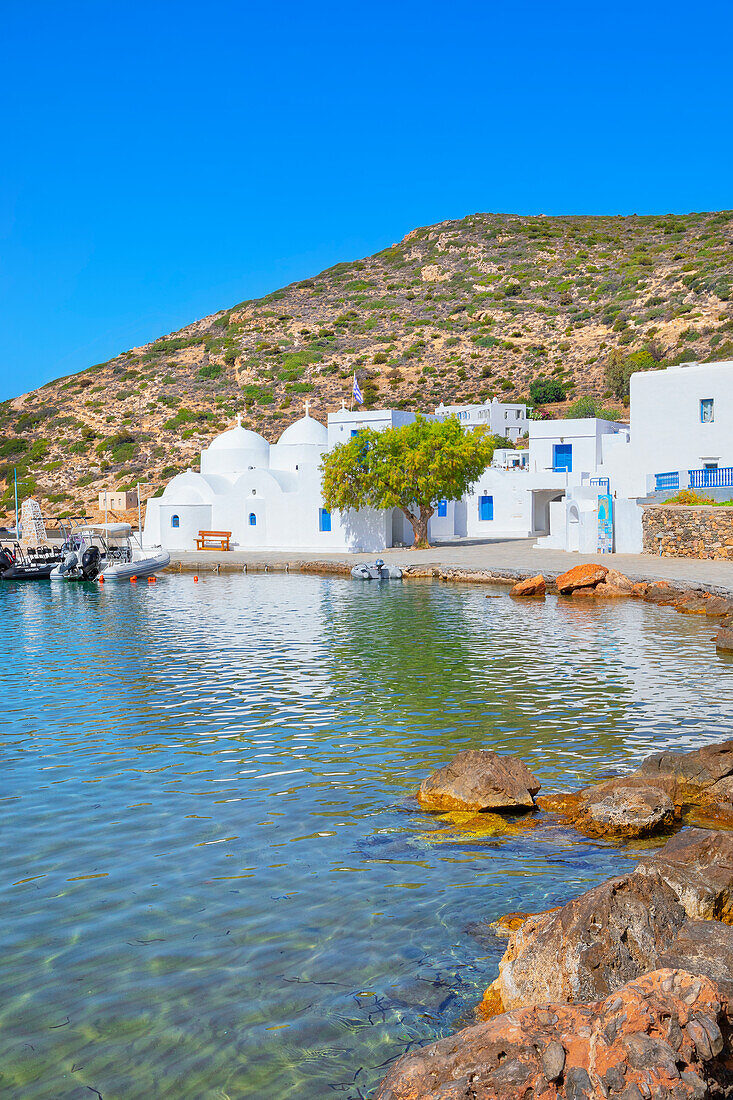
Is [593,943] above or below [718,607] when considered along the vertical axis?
below

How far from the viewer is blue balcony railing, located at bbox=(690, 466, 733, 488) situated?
33.7 metres

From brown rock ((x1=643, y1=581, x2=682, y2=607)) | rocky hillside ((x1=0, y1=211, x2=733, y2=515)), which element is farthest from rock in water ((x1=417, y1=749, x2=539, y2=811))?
rocky hillside ((x1=0, y1=211, x2=733, y2=515))

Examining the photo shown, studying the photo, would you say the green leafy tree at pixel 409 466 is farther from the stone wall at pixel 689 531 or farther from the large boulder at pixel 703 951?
the large boulder at pixel 703 951

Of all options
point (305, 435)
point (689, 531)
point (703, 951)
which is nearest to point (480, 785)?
point (703, 951)

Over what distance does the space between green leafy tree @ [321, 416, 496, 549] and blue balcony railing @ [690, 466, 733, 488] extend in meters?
8.15

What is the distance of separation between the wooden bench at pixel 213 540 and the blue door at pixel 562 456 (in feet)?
54.6

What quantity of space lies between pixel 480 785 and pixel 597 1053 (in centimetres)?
461

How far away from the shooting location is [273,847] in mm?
7031

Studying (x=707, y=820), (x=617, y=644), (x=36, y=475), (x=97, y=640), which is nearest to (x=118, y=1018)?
(x=707, y=820)

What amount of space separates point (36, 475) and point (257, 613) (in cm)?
6220

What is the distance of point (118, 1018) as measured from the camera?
15.4 ft

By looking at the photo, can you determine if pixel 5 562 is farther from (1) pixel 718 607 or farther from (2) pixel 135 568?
(1) pixel 718 607

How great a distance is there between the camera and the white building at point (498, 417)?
59281 mm

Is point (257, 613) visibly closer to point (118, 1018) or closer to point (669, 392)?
point (118, 1018)
